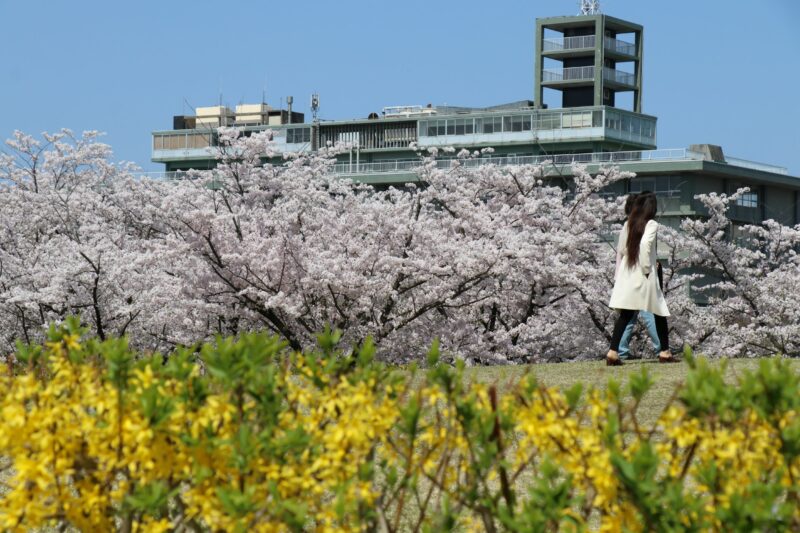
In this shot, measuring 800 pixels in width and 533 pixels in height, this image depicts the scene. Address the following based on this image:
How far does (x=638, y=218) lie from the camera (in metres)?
12.8

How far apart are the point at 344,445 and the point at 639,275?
9.19 m

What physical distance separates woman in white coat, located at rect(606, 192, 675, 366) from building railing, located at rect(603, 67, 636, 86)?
235ft

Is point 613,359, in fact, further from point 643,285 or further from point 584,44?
point 584,44

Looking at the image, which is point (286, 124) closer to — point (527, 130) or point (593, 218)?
point (527, 130)

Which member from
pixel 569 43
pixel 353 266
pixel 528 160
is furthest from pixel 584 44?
pixel 353 266

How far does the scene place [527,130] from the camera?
77.1 meters

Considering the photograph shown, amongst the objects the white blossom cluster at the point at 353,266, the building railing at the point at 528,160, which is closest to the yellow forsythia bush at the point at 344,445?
the white blossom cluster at the point at 353,266

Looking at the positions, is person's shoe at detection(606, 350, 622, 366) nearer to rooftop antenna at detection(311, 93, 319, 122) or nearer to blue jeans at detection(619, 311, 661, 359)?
blue jeans at detection(619, 311, 661, 359)

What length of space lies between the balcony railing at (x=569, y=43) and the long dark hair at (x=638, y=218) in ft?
236

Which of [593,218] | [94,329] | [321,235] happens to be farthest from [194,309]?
[593,218]

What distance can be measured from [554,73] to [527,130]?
850cm

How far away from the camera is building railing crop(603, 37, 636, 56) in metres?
83.1

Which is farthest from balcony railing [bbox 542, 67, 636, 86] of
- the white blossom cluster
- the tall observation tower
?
the white blossom cluster

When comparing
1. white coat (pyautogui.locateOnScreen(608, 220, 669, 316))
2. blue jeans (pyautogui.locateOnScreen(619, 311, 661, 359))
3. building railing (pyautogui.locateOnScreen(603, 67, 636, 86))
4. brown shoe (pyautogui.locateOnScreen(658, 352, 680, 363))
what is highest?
building railing (pyautogui.locateOnScreen(603, 67, 636, 86))
